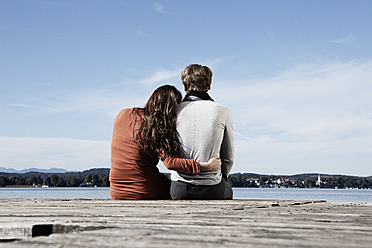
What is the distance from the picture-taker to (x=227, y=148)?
4152 millimetres

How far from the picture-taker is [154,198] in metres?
4.09

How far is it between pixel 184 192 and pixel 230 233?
2.56 metres

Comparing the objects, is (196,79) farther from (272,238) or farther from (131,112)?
(272,238)

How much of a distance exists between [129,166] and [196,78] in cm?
93

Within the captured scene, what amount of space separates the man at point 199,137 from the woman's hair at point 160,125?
0.08m

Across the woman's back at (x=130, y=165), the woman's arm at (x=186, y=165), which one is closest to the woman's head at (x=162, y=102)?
→ the woman's back at (x=130, y=165)

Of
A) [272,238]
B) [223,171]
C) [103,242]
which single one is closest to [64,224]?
[103,242]

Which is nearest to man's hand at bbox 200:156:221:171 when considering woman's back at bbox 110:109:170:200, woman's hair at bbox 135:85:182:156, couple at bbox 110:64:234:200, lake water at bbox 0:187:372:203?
couple at bbox 110:64:234:200

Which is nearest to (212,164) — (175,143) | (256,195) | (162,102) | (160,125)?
(175,143)

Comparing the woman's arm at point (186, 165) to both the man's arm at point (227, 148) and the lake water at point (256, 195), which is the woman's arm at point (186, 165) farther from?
the lake water at point (256, 195)

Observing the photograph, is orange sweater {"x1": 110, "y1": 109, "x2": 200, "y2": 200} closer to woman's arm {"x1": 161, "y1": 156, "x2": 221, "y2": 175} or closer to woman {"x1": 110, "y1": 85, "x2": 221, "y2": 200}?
woman {"x1": 110, "y1": 85, "x2": 221, "y2": 200}

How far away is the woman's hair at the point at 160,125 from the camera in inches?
150

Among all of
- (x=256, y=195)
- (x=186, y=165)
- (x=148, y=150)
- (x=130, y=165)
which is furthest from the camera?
(x=256, y=195)

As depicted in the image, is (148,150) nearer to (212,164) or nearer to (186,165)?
(186,165)
